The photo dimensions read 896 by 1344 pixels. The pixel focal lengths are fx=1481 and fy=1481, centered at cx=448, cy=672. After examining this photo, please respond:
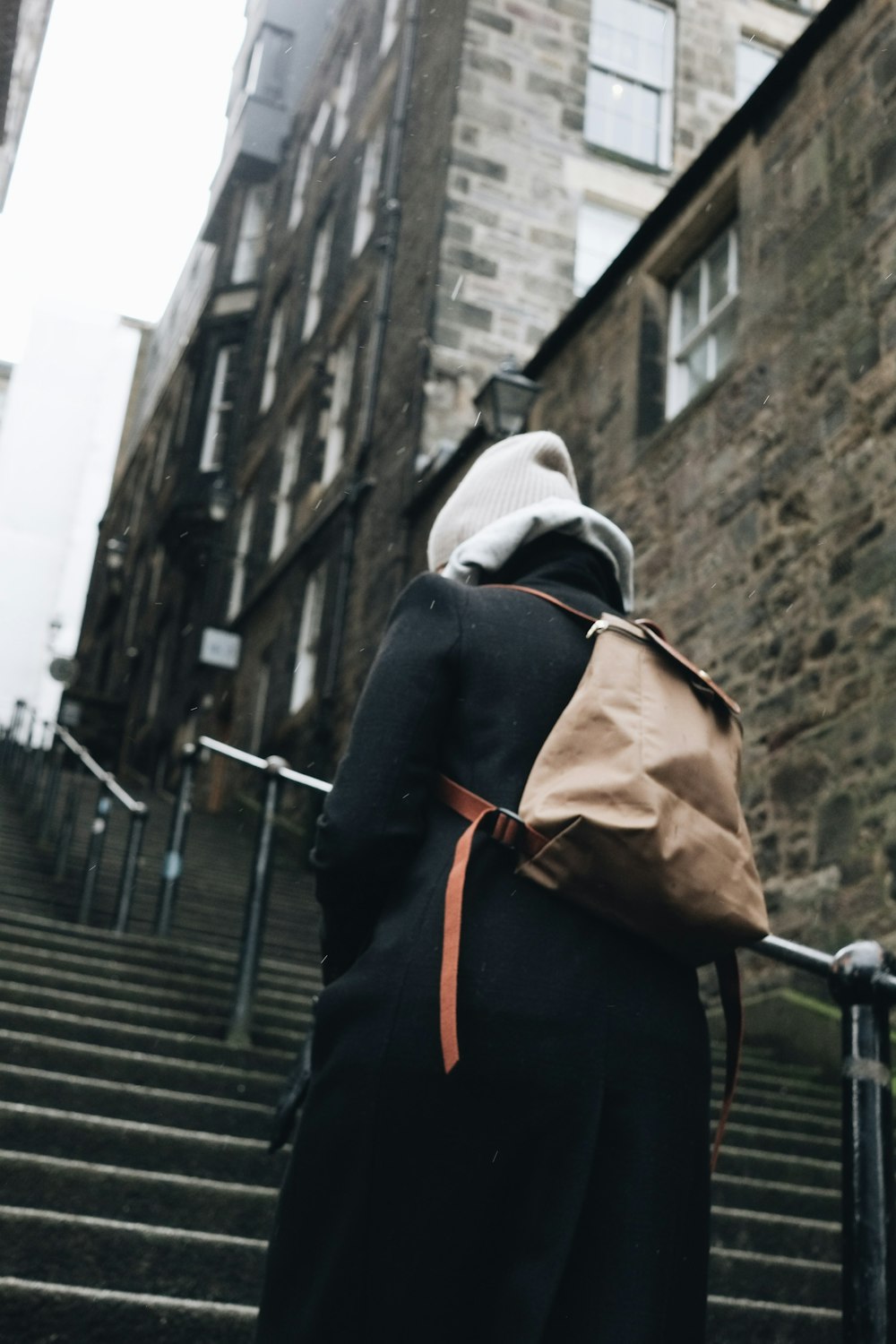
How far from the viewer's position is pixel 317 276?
65.3 feet

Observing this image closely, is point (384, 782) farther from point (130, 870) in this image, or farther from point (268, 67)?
point (268, 67)

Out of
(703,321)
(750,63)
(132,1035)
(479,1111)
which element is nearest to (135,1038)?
(132,1035)

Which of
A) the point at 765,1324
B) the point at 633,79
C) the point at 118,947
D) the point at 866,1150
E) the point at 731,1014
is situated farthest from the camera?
the point at 633,79

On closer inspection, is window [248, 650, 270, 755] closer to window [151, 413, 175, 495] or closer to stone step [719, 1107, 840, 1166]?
window [151, 413, 175, 495]

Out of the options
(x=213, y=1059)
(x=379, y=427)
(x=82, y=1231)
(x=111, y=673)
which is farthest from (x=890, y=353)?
(x=111, y=673)

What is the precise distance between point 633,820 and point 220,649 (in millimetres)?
18019

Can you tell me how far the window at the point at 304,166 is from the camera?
850 inches

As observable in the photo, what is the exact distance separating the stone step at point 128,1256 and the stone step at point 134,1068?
1229 millimetres

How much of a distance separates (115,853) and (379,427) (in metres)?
6.35

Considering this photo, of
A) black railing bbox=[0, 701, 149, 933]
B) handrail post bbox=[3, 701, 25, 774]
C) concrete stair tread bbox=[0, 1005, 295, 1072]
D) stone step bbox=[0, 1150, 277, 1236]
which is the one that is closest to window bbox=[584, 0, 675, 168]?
black railing bbox=[0, 701, 149, 933]

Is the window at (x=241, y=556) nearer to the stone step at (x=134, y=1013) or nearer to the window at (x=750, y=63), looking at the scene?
the window at (x=750, y=63)

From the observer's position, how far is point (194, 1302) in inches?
111

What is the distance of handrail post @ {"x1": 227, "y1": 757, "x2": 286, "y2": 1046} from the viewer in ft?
16.4

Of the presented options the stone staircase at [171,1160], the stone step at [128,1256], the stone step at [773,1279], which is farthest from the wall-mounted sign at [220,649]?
the stone step at [128,1256]
